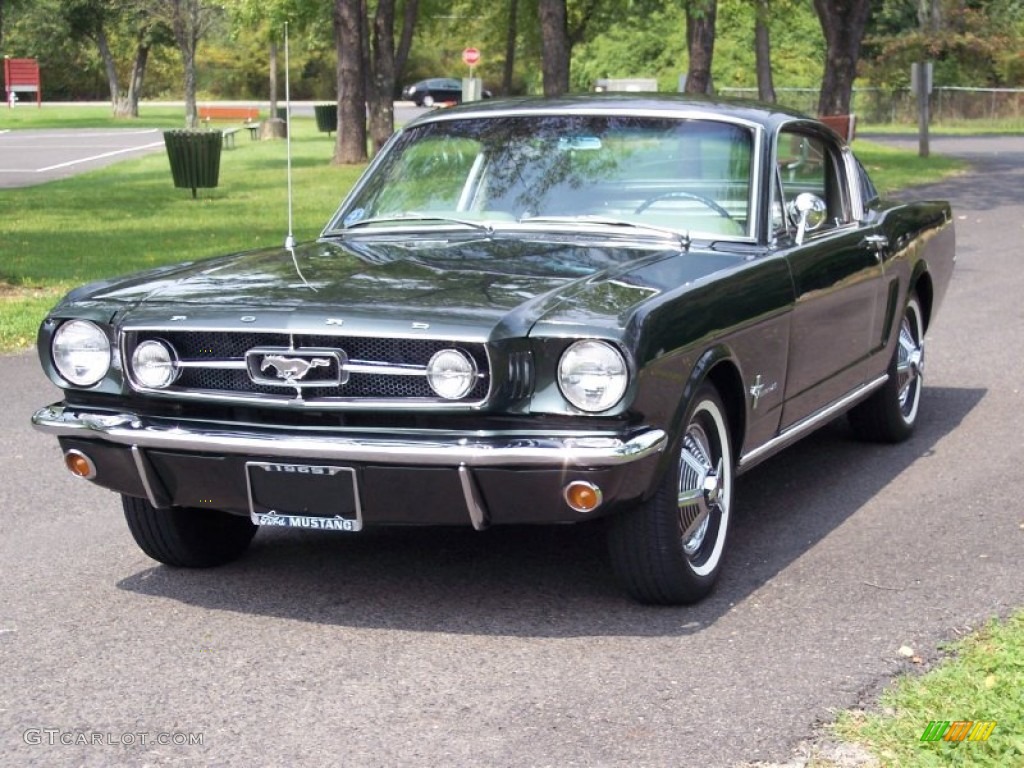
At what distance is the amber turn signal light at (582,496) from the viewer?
4.80 metres

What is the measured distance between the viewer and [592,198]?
6227 mm

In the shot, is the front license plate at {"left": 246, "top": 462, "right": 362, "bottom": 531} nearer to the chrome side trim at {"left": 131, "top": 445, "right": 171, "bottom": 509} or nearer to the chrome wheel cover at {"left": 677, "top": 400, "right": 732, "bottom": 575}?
the chrome side trim at {"left": 131, "top": 445, "right": 171, "bottom": 509}

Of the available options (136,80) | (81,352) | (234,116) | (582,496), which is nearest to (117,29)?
(136,80)

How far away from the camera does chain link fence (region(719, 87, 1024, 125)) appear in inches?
2160

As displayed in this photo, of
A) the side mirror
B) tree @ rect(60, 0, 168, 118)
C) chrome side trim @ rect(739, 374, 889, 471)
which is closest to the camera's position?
chrome side trim @ rect(739, 374, 889, 471)

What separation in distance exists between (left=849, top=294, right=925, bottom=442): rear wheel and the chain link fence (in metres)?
46.5

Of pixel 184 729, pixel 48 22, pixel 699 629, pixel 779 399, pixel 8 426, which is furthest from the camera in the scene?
pixel 48 22

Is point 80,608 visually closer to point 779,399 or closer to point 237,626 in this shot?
point 237,626

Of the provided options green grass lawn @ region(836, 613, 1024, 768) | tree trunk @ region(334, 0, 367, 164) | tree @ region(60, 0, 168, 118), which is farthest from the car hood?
tree @ region(60, 0, 168, 118)

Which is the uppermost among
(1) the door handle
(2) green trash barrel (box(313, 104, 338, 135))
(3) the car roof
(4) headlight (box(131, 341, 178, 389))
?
(3) the car roof

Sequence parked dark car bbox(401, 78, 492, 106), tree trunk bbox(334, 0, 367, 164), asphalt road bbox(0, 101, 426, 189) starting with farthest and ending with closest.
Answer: parked dark car bbox(401, 78, 492, 106)
asphalt road bbox(0, 101, 426, 189)
tree trunk bbox(334, 0, 367, 164)

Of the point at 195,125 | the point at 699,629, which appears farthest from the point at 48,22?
A: the point at 699,629

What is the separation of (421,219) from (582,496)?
194cm

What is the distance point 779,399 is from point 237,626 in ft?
6.83
